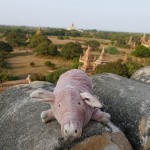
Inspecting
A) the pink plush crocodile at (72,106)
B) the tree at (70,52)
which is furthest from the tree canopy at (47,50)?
the pink plush crocodile at (72,106)

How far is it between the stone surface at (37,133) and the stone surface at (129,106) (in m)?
0.31

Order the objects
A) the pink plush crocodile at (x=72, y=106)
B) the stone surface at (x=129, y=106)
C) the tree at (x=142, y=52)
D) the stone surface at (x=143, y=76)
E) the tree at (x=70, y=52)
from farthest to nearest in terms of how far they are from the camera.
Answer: the tree at (x=142, y=52) → the tree at (x=70, y=52) → the stone surface at (x=143, y=76) → the stone surface at (x=129, y=106) → the pink plush crocodile at (x=72, y=106)

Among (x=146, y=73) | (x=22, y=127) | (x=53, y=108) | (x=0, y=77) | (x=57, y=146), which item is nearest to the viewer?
(x=57, y=146)

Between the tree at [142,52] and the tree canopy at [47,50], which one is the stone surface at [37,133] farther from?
the tree at [142,52]

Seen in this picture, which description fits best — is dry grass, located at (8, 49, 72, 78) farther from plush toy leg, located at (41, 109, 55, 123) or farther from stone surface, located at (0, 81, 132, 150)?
plush toy leg, located at (41, 109, 55, 123)

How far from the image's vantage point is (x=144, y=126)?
2945mm

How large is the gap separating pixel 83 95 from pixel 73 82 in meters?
0.30

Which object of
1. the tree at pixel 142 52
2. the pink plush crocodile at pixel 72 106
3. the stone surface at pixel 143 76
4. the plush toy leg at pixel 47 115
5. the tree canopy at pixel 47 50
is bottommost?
the tree at pixel 142 52

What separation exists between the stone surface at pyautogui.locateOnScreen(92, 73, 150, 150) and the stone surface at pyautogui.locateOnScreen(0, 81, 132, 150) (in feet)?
1.01

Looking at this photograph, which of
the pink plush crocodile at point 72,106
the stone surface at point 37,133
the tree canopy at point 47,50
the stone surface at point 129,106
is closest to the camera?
the pink plush crocodile at point 72,106

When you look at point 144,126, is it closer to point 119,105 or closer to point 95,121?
point 119,105

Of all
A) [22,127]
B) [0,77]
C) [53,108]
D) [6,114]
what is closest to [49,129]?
[53,108]

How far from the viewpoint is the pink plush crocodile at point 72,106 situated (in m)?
2.23

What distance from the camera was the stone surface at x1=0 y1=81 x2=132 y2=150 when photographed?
2.40 m
